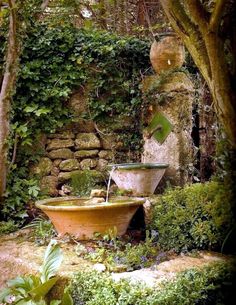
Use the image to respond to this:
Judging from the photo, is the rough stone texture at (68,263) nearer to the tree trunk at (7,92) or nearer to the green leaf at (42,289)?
the green leaf at (42,289)

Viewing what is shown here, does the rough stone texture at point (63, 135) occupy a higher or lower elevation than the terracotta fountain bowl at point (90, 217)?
higher

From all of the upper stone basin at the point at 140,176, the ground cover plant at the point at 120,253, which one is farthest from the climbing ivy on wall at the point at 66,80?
the ground cover plant at the point at 120,253

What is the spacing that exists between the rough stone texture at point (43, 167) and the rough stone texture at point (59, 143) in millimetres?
156

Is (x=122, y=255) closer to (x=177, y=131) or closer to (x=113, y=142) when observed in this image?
(x=177, y=131)

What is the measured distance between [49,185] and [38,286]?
7.44ft

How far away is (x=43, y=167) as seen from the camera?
4.25 m

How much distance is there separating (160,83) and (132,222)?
5.18ft

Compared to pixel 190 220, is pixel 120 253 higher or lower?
lower

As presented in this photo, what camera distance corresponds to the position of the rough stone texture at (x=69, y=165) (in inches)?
170

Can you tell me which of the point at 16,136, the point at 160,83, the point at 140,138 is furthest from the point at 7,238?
the point at 160,83

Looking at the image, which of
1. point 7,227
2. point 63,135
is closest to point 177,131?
point 63,135

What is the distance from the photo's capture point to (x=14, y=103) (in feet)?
13.4

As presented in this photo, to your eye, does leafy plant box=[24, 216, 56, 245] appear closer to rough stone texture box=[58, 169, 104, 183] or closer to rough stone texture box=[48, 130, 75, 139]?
rough stone texture box=[58, 169, 104, 183]

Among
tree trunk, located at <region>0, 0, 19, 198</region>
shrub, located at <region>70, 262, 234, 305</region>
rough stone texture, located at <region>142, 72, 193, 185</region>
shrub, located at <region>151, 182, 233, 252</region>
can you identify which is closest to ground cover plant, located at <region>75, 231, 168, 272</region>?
shrub, located at <region>151, 182, 233, 252</region>
